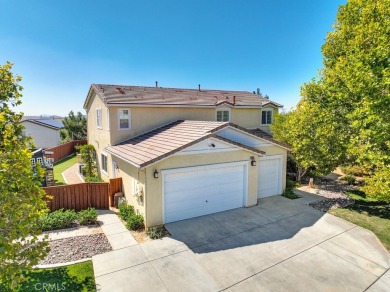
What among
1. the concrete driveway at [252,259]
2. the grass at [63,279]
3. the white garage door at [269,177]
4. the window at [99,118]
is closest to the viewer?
the grass at [63,279]

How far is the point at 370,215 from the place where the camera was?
479 inches

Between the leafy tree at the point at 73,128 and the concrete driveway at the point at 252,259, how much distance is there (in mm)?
34694

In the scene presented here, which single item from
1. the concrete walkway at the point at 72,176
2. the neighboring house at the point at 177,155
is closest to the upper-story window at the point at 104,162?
the neighboring house at the point at 177,155

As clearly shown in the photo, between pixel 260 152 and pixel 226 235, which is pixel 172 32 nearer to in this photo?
pixel 260 152

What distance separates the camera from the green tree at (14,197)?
4.43m

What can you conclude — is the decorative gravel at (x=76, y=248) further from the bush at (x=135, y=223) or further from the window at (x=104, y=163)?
the window at (x=104, y=163)

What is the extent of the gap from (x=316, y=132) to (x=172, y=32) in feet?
46.0

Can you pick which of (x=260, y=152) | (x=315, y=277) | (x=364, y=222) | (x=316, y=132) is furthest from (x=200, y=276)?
Answer: (x=316, y=132)

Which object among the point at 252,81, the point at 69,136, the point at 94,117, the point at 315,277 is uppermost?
the point at 252,81

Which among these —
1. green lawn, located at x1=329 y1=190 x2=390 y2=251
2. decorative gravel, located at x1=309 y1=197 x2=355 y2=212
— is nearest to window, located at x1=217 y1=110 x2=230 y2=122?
decorative gravel, located at x1=309 y1=197 x2=355 y2=212

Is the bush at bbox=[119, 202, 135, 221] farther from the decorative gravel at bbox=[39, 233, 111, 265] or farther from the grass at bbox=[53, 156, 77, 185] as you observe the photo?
the grass at bbox=[53, 156, 77, 185]

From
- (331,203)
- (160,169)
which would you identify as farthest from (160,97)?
(331,203)

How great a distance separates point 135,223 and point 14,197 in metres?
6.45

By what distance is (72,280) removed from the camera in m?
7.08
